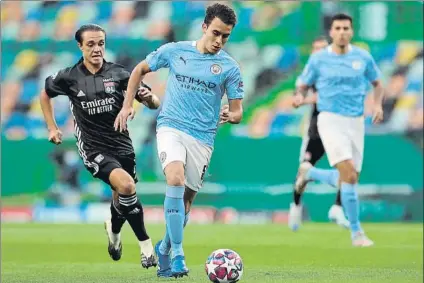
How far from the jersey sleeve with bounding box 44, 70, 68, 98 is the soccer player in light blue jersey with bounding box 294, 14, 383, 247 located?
357cm

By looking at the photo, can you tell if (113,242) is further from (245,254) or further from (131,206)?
(245,254)

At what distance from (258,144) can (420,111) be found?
3.90m

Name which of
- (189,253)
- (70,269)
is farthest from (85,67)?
(189,253)

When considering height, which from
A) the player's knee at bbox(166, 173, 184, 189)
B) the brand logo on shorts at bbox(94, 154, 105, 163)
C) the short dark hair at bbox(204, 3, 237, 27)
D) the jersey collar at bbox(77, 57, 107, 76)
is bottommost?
the player's knee at bbox(166, 173, 184, 189)

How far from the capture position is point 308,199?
746 inches

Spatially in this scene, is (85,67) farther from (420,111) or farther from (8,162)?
(420,111)

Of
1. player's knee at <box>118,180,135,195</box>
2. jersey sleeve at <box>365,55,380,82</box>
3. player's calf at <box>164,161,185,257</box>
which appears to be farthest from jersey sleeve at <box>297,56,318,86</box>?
player's calf at <box>164,161,185,257</box>

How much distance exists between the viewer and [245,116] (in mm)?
21891

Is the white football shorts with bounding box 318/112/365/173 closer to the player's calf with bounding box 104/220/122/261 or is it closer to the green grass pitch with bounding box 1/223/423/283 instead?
the green grass pitch with bounding box 1/223/423/283

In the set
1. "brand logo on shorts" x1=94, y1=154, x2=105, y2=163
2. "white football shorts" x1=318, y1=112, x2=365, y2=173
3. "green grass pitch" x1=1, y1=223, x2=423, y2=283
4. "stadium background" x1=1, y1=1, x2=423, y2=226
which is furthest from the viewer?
"stadium background" x1=1, y1=1, x2=423, y2=226

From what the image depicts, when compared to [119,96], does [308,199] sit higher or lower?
lower

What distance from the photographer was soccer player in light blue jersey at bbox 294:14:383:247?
1142cm

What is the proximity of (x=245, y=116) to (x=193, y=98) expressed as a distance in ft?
46.1

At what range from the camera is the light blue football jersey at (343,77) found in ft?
38.0
